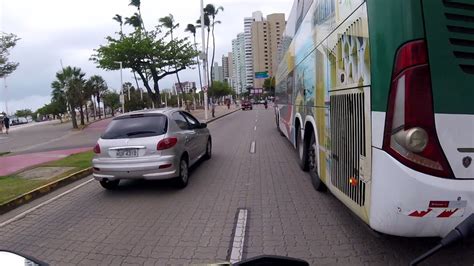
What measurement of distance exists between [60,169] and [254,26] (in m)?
78.7

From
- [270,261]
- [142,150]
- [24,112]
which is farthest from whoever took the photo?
[24,112]

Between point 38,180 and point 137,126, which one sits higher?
point 137,126

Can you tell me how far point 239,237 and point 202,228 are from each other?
652 mm

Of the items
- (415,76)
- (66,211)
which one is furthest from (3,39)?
(415,76)

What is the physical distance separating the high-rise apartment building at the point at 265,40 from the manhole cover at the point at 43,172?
6387cm

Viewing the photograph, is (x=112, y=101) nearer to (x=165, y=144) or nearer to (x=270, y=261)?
(x=165, y=144)

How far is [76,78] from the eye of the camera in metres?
35.8

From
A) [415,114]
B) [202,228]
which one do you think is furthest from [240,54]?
[415,114]

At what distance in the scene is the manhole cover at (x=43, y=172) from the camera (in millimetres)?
9742

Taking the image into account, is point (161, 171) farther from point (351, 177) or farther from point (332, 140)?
point (351, 177)

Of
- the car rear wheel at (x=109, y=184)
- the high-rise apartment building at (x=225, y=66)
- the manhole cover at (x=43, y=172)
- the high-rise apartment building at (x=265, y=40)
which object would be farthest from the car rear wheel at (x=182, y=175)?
the high-rise apartment building at (x=225, y=66)

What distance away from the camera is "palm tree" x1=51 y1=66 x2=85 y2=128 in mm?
33281

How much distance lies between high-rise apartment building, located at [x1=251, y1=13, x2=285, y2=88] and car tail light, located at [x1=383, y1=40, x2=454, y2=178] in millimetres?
70362

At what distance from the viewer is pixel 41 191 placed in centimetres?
831
